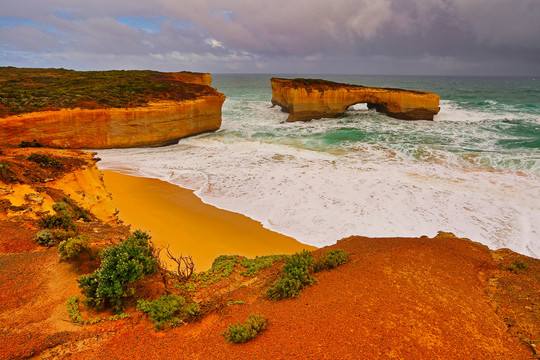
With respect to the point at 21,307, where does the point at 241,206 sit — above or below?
below

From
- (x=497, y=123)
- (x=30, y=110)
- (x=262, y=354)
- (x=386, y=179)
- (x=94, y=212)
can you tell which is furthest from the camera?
(x=497, y=123)

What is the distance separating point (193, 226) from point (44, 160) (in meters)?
5.08

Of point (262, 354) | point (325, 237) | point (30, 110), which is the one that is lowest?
point (325, 237)

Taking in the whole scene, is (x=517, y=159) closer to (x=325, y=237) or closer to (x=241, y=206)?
(x=325, y=237)

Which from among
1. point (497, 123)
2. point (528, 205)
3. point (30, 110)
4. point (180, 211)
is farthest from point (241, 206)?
point (497, 123)

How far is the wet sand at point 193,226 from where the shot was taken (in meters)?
8.31

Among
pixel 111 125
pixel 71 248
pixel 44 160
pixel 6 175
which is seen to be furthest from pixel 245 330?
pixel 111 125

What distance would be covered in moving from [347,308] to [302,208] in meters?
6.42

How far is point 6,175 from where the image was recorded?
24.0 feet

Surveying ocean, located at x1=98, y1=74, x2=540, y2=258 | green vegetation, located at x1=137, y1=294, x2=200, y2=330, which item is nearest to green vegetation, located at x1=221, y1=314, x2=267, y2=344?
green vegetation, located at x1=137, y1=294, x2=200, y2=330

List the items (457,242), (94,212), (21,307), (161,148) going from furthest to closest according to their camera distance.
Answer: (161,148) → (94,212) → (457,242) → (21,307)

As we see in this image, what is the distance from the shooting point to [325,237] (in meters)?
8.95

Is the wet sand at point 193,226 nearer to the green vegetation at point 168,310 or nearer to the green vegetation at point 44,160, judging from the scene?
the green vegetation at point 44,160

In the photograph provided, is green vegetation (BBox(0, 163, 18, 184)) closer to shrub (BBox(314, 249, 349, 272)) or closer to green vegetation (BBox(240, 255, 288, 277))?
green vegetation (BBox(240, 255, 288, 277))
